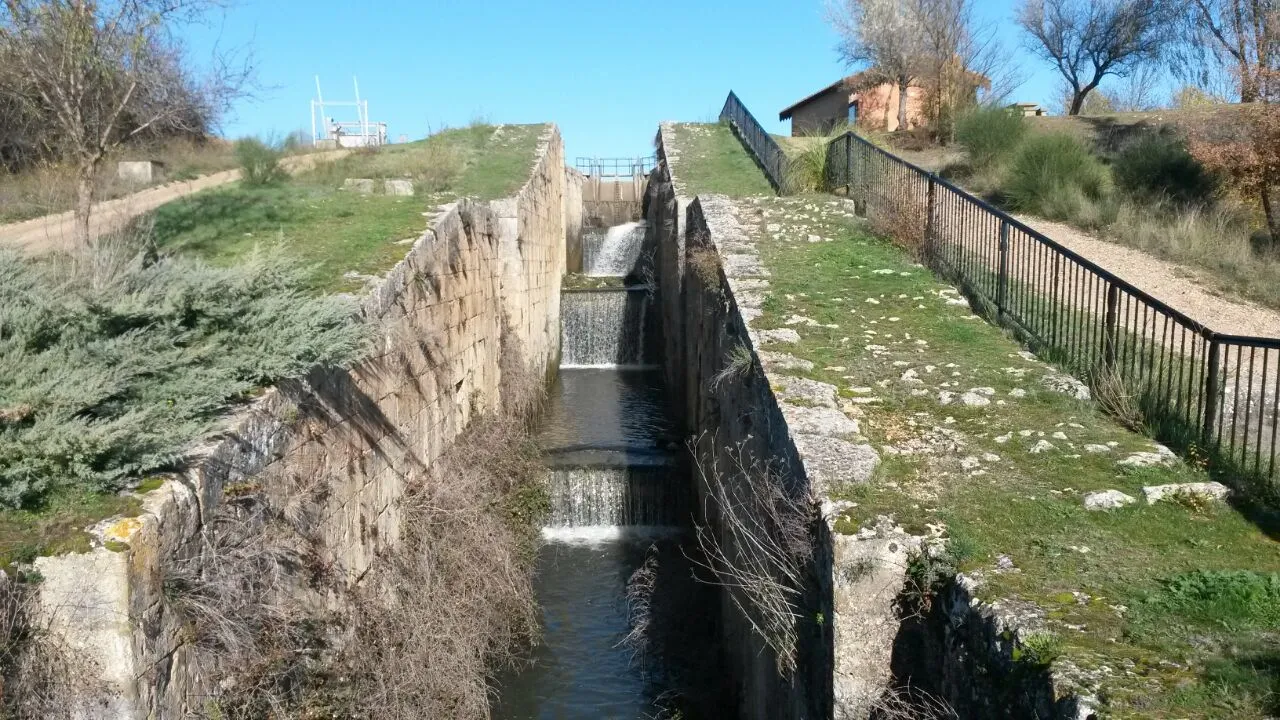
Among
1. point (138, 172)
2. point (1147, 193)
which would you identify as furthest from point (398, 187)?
point (1147, 193)

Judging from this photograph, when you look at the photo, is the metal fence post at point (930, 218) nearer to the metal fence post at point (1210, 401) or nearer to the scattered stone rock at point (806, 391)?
the scattered stone rock at point (806, 391)

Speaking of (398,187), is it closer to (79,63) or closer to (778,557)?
(79,63)

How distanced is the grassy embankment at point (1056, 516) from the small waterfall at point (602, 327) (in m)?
11.4

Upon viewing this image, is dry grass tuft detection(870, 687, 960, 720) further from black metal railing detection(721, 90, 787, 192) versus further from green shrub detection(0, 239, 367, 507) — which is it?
black metal railing detection(721, 90, 787, 192)

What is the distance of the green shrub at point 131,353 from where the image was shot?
4.10 m

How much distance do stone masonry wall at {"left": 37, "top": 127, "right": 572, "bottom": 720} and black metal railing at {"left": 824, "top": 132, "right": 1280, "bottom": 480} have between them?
17.3ft

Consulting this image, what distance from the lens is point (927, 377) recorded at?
21.1 ft

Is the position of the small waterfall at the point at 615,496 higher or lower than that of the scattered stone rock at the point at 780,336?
lower

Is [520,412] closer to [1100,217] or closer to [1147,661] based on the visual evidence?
[1100,217]

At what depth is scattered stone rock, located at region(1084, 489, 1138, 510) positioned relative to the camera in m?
4.47

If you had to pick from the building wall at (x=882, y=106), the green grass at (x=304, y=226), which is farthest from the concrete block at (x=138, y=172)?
the building wall at (x=882, y=106)

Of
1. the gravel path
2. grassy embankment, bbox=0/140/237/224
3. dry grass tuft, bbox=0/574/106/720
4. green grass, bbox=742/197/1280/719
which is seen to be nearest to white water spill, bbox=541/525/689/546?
green grass, bbox=742/197/1280/719

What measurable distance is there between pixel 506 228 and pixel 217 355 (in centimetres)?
935

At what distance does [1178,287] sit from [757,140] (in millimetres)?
10072
